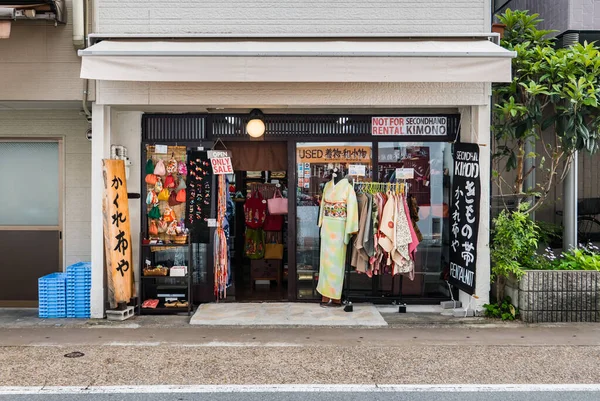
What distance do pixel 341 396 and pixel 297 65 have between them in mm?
4146

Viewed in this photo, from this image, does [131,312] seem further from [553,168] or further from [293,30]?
[553,168]

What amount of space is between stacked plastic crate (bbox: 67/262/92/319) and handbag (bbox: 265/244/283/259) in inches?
130

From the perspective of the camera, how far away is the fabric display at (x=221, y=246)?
9141mm

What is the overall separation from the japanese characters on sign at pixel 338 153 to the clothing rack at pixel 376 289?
42 centimetres

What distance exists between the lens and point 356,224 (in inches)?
337

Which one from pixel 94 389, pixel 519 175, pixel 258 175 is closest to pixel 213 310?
pixel 94 389

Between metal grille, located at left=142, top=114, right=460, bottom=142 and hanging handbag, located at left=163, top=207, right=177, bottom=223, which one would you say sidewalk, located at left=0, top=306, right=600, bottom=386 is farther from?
metal grille, located at left=142, top=114, right=460, bottom=142

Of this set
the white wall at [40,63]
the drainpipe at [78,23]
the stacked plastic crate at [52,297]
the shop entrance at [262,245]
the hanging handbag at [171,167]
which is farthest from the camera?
the shop entrance at [262,245]

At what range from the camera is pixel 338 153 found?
909 cm

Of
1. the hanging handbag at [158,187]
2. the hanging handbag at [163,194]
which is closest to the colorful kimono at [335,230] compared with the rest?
the hanging handbag at [163,194]

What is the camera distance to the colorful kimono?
337 inches

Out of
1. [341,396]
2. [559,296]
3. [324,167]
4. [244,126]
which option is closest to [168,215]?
[244,126]

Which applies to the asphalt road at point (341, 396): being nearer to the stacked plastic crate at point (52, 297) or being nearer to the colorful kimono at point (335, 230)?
the stacked plastic crate at point (52, 297)

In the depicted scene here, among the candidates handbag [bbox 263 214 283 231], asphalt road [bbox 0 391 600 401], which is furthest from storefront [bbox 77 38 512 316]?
asphalt road [bbox 0 391 600 401]
